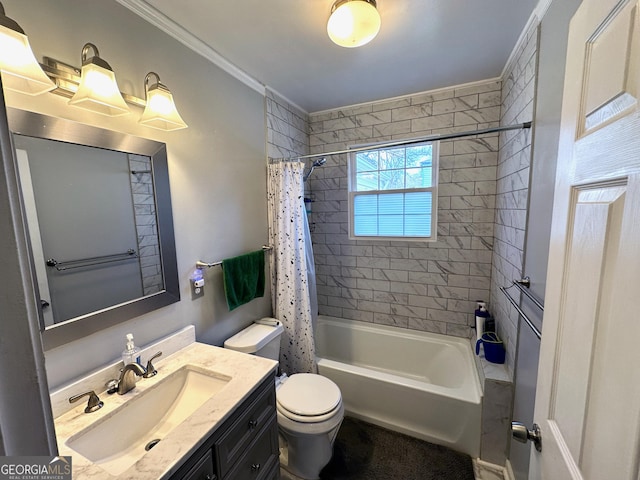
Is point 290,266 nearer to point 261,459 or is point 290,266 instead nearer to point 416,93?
point 261,459

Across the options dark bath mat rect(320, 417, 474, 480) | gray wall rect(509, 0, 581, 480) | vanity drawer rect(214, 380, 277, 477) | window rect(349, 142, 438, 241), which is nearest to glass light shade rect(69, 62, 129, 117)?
vanity drawer rect(214, 380, 277, 477)

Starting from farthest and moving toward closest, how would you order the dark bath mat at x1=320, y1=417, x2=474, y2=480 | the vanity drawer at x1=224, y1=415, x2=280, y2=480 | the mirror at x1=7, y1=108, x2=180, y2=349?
the dark bath mat at x1=320, y1=417, x2=474, y2=480
the vanity drawer at x1=224, y1=415, x2=280, y2=480
the mirror at x1=7, y1=108, x2=180, y2=349

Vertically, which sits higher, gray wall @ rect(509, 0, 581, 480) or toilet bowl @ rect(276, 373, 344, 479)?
gray wall @ rect(509, 0, 581, 480)

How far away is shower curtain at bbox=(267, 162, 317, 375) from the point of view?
83.0 inches

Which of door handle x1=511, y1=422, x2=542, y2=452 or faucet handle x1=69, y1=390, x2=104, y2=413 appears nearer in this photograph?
door handle x1=511, y1=422, x2=542, y2=452

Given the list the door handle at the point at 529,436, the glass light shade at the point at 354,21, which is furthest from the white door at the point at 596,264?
the glass light shade at the point at 354,21

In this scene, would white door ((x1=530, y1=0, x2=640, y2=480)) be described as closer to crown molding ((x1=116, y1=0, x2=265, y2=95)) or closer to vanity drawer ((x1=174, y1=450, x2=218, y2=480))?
vanity drawer ((x1=174, y1=450, x2=218, y2=480))

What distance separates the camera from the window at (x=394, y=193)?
245 centimetres

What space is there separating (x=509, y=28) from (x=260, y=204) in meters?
1.89

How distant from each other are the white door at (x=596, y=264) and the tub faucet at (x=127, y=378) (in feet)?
4.69

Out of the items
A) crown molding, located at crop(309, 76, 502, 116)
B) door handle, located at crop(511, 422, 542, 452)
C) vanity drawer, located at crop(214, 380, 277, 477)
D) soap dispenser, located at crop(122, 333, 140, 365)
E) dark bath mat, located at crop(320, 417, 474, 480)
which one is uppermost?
crown molding, located at crop(309, 76, 502, 116)

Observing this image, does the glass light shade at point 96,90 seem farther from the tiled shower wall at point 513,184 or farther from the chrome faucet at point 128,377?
the tiled shower wall at point 513,184

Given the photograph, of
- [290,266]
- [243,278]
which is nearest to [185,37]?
→ [243,278]

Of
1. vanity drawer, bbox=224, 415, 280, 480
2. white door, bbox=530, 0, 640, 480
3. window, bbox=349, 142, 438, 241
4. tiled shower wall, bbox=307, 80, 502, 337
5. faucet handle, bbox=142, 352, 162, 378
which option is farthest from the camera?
window, bbox=349, 142, 438, 241
